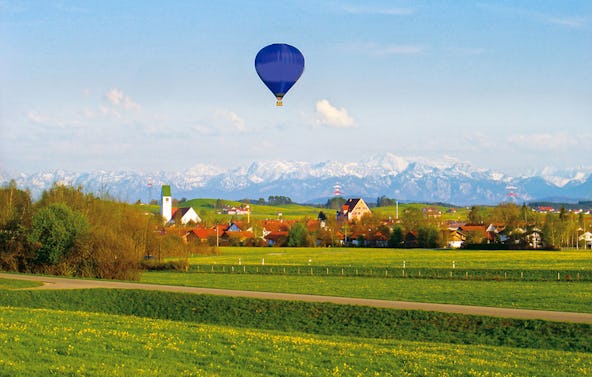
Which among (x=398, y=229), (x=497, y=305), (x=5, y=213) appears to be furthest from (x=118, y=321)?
(x=398, y=229)

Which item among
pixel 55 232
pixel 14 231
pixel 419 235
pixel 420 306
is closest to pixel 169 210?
pixel 419 235

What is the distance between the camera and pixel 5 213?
64.2m

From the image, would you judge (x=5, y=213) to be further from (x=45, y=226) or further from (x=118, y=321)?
(x=118, y=321)

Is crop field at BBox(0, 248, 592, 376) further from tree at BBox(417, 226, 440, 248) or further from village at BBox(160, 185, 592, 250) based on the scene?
tree at BBox(417, 226, 440, 248)

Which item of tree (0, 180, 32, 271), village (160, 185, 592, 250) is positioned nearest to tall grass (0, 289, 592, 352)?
tree (0, 180, 32, 271)

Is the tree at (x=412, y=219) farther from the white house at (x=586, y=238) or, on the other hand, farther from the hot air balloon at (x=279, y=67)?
the hot air balloon at (x=279, y=67)

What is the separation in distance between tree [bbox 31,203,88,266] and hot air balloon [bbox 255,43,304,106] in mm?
22284

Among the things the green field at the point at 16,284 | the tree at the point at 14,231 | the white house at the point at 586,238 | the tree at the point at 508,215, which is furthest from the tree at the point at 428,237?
the green field at the point at 16,284

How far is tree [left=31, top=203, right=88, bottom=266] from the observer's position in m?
57.0

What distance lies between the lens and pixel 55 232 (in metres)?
57.3

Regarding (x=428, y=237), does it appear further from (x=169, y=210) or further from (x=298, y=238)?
(x=169, y=210)

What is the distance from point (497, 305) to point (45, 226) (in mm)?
35645

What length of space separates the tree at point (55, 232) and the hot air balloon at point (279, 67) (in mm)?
22284

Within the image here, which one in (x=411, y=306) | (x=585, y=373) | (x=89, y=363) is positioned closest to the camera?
(x=89, y=363)
